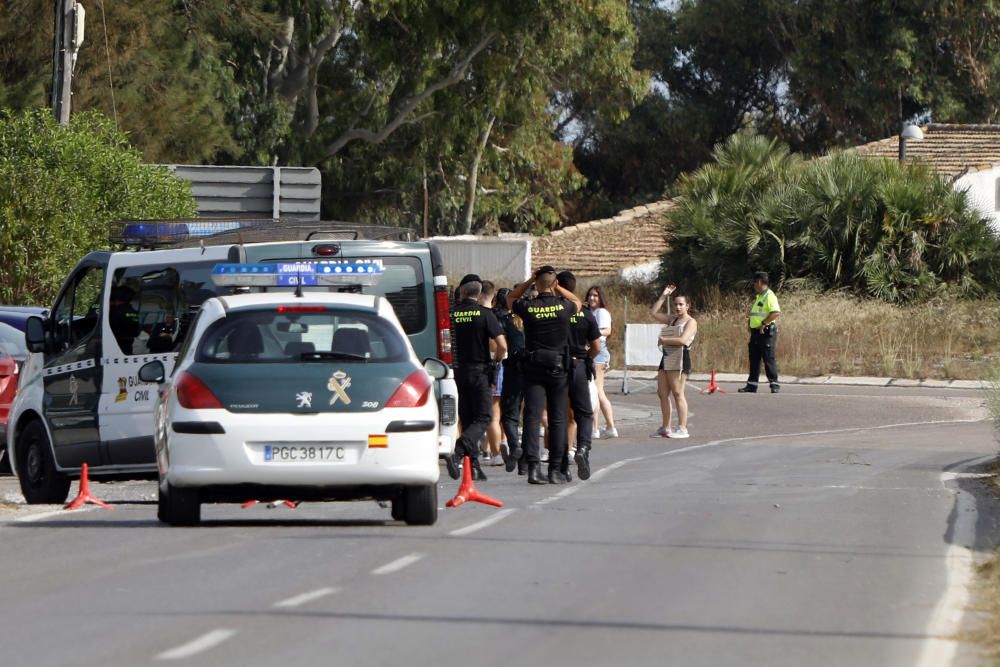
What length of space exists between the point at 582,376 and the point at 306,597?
705 centimetres

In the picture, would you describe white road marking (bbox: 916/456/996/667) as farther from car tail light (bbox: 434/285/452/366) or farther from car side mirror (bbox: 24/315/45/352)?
car side mirror (bbox: 24/315/45/352)

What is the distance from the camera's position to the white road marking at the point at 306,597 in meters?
8.64

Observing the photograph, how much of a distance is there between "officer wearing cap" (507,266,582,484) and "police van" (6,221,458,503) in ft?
2.31

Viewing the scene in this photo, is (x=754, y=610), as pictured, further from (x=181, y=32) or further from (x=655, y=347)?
(x=181, y=32)

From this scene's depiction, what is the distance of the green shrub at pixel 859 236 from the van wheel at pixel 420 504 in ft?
84.0

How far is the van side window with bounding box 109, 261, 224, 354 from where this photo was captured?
14312 millimetres

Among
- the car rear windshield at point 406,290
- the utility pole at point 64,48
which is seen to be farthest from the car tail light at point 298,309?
the utility pole at point 64,48

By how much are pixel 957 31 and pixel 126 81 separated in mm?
32560

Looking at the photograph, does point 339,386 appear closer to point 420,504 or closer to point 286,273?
point 420,504

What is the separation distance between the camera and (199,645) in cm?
752

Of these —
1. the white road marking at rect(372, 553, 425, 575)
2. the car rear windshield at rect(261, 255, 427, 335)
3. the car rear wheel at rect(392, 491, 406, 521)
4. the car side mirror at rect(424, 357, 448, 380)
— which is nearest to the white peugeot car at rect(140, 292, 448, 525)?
the car rear wheel at rect(392, 491, 406, 521)

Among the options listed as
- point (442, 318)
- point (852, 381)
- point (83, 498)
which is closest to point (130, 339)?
point (83, 498)

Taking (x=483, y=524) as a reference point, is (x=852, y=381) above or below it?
above

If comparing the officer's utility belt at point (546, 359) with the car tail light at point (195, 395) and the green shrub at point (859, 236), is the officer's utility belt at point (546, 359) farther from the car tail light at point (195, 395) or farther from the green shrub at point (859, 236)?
the green shrub at point (859, 236)
